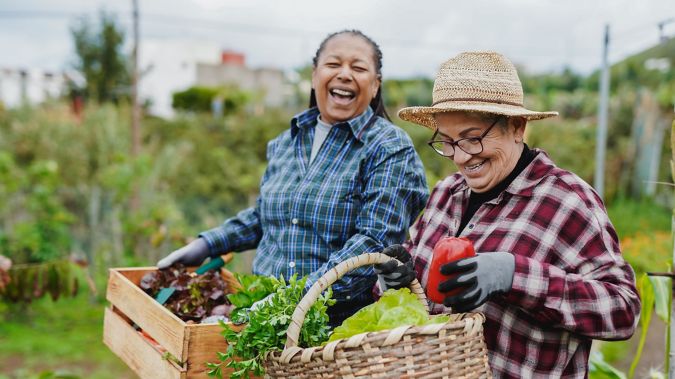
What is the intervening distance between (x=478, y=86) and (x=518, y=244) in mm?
483

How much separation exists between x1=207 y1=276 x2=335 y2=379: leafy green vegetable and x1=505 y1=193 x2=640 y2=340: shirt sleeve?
0.52 m

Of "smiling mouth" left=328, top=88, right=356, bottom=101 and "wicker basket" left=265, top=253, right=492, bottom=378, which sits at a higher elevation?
"smiling mouth" left=328, top=88, right=356, bottom=101

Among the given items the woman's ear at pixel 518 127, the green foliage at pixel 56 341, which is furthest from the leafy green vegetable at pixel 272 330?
the green foliage at pixel 56 341

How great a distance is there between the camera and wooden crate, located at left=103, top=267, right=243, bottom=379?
7.07 ft

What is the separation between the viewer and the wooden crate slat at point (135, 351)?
2283mm

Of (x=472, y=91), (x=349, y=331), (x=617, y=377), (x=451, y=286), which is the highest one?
(x=472, y=91)

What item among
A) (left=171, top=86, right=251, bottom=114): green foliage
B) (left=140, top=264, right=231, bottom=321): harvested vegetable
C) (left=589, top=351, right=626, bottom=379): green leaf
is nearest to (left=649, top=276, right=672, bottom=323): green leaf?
(left=589, top=351, right=626, bottom=379): green leaf

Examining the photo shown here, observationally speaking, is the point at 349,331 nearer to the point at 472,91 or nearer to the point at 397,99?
the point at 472,91

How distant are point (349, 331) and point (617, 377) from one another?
189 cm

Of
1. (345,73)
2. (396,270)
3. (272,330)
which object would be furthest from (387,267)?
(345,73)

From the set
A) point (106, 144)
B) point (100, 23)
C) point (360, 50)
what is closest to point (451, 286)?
point (360, 50)

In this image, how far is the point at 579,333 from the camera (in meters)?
1.91

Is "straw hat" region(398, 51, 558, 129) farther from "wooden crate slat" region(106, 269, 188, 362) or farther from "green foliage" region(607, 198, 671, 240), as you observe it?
"green foliage" region(607, 198, 671, 240)

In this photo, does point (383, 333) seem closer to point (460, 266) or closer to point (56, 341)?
point (460, 266)
